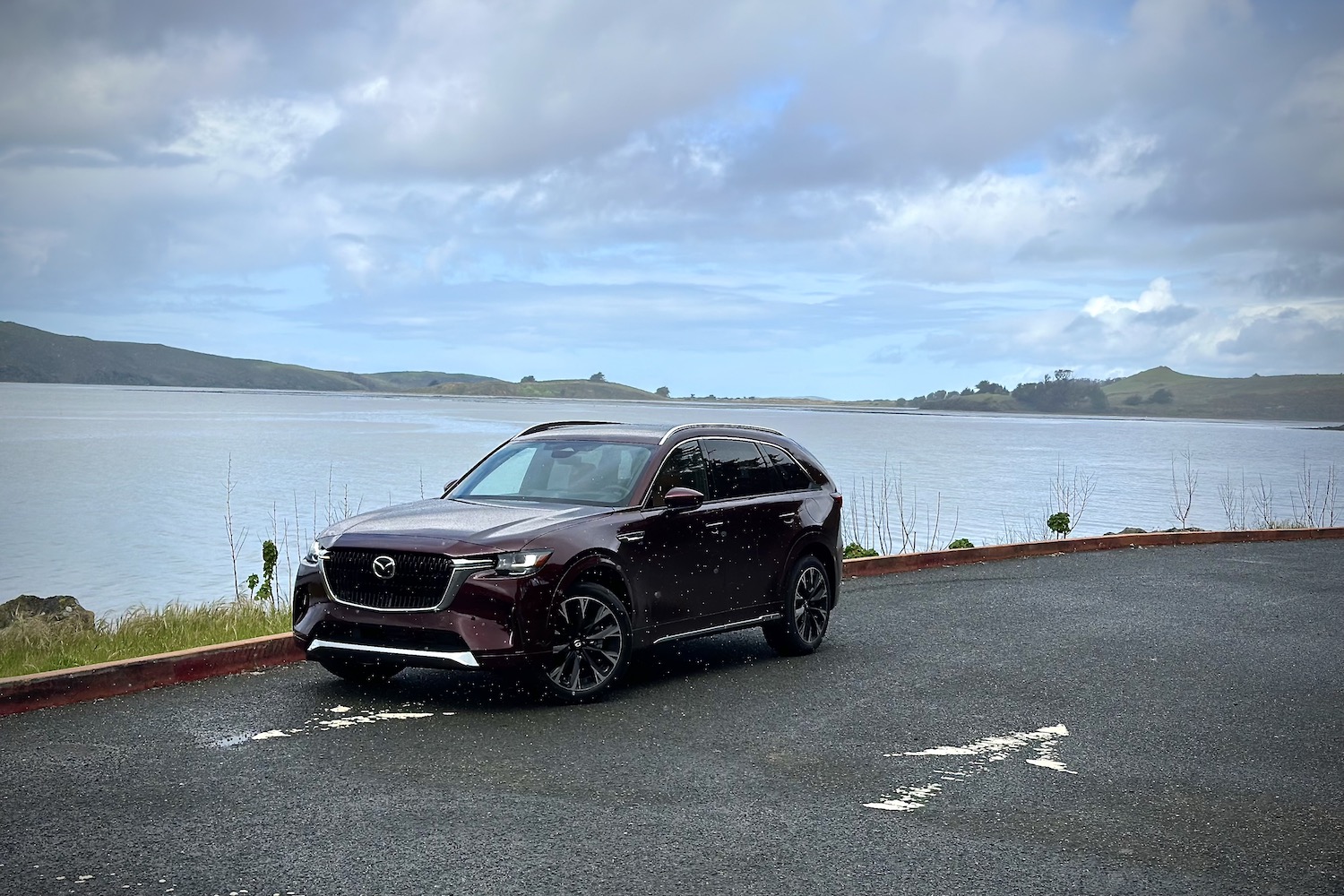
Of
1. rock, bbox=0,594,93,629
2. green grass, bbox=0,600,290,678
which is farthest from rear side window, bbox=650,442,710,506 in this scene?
rock, bbox=0,594,93,629

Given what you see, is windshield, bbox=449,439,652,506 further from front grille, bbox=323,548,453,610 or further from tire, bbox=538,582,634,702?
front grille, bbox=323,548,453,610

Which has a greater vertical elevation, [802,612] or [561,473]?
[561,473]

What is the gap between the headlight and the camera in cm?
858

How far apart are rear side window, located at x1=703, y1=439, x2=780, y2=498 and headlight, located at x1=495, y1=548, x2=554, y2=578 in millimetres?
2046

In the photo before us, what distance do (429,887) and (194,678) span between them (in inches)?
197

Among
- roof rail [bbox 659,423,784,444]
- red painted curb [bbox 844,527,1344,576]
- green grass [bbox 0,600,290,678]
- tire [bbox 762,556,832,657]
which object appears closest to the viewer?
roof rail [bbox 659,423,784,444]

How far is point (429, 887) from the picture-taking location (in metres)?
5.27

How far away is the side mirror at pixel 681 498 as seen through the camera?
9570 millimetres

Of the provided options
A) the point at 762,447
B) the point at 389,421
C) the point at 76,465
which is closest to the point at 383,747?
the point at 762,447

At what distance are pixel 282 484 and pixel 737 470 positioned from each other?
4755cm

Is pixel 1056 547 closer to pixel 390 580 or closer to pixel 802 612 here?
pixel 802 612

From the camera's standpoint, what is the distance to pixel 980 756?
7.64m

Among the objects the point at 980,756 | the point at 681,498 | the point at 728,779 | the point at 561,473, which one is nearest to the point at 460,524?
the point at 561,473

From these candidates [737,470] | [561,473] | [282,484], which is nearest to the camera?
[561,473]
